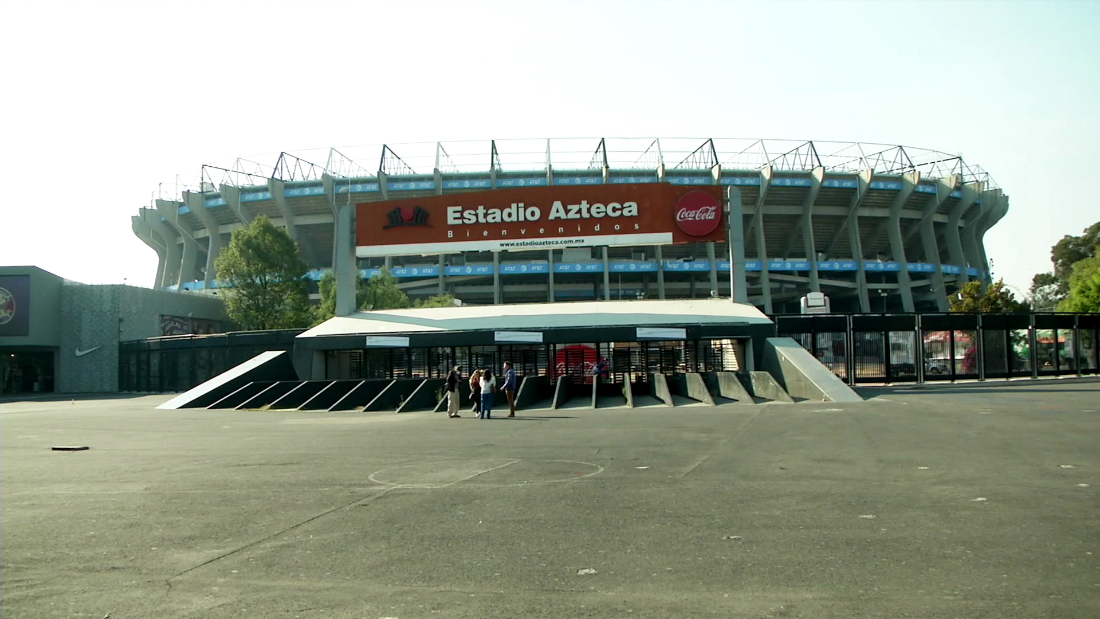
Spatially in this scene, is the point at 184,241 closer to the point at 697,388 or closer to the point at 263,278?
the point at 263,278

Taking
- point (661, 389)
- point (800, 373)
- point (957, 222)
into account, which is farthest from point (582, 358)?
point (957, 222)

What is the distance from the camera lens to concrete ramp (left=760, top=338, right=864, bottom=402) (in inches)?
912

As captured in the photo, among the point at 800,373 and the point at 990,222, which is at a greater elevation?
the point at 990,222

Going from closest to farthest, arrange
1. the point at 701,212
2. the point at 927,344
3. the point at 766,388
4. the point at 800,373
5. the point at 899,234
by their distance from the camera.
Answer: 1. the point at 766,388
2. the point at 800,373
3. the point at 927,344
4. the point at 701,212
5. the point at 899,234

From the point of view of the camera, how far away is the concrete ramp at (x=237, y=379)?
92.6 feet

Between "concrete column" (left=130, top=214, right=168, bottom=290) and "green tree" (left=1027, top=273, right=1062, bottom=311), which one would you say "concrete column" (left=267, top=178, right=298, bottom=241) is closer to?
"concrete column" (left=130, top=214, right=168, bottom=290)

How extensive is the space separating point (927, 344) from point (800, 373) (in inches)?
414

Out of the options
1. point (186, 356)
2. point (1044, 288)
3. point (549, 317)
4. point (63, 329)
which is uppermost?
point (1044, 288)

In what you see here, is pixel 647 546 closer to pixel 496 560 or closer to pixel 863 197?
pixel 496 560

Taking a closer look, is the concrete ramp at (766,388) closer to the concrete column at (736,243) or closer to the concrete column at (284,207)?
the concrete column at (736,243)

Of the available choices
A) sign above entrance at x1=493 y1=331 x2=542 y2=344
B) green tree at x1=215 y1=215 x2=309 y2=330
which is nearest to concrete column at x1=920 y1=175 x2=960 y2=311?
sign above entrance at x1=493 y1=331 x2=542 y2=344

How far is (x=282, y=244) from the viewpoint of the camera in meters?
47.8

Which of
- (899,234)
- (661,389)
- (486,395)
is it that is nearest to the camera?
(486,395)

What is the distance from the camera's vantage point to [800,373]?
25172 mm
